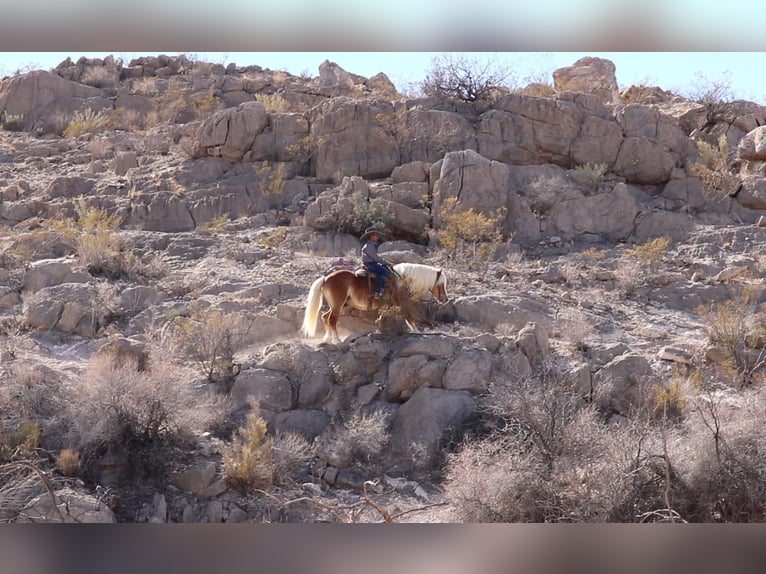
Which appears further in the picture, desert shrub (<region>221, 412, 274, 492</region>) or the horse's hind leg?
the horse's hind leg

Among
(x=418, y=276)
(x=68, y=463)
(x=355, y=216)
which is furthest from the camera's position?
(x=355, y=216)

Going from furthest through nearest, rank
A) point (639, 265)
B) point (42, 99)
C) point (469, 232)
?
point (42, 99)
point (469, 232)
point (639, 265)

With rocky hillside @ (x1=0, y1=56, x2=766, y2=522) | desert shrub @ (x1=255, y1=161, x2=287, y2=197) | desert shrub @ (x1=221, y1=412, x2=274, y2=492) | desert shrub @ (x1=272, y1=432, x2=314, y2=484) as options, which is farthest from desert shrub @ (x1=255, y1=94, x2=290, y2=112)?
desert shrub @ (x1=221, y1=412, x2=274, y2=492)

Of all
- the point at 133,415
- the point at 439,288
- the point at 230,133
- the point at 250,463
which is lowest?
the point at 250,463

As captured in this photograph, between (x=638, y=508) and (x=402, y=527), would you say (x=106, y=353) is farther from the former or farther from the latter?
(x=638, y=508)

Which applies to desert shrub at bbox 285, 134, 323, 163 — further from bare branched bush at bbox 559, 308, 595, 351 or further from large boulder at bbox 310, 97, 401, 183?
bare branched bush at bbox 559, 308, 595, 351

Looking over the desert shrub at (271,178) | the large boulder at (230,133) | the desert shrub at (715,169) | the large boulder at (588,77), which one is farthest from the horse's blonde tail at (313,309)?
the large boulder at (588,77)

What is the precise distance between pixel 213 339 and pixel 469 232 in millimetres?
4871

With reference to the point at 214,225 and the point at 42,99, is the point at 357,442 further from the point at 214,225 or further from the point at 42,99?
the point at 42,99

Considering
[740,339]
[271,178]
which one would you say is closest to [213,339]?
[740,339]

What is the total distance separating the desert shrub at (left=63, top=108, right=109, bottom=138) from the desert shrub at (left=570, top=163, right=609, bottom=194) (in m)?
9.60

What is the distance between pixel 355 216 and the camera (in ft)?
40.9

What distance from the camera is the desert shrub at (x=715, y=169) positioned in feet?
46.9

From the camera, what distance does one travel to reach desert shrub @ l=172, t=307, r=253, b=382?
8414 millimetres
